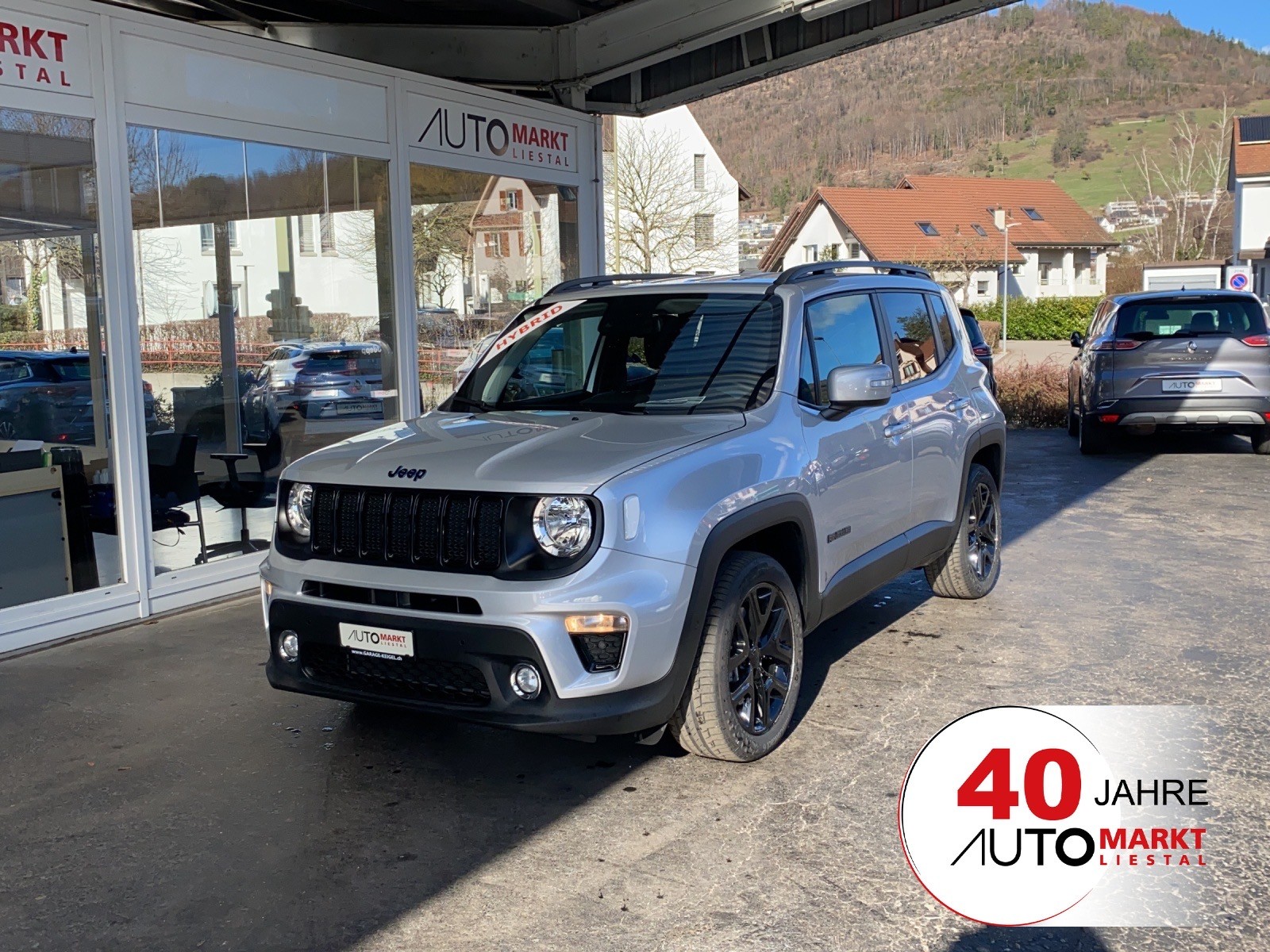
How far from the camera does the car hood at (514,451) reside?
14.0 feet

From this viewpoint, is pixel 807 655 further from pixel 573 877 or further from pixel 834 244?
pixel 834 244

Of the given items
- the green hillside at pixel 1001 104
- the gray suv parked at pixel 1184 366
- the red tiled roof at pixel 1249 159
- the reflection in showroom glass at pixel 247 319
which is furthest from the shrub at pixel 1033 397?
the green hillside at pixel 1001 104

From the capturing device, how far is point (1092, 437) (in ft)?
45.4

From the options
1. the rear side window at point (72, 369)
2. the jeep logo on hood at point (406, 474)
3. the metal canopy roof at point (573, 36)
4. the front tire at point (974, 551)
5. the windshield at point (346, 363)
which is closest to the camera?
the jeep logo on hood at point (406, 474)

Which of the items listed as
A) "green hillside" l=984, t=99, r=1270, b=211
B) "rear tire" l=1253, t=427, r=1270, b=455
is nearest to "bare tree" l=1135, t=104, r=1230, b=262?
"rear tire" l=1253, t=427, r=1270, b=455

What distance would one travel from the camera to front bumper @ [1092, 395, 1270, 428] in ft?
42.3

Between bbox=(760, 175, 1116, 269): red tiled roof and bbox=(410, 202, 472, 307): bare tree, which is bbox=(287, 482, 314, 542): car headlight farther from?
bbox=(760, 175, 1116, 269): red tiled roof

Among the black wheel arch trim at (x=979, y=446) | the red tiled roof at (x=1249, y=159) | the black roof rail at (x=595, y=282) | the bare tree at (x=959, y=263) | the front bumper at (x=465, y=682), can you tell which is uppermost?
the red tiled roof at (x=1249, y=159)

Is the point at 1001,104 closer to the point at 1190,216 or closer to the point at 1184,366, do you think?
the point at 1190,216

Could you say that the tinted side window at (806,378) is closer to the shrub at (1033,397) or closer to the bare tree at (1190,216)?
the shrub at (1033,397)

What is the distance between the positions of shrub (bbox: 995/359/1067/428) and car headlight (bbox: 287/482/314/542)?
1406cm

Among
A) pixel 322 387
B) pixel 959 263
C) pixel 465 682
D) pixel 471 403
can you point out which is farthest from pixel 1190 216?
pixel 465 682

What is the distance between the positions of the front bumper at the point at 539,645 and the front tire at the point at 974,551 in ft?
10.3

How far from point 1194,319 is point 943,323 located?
753cm
